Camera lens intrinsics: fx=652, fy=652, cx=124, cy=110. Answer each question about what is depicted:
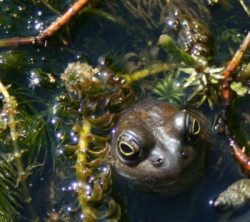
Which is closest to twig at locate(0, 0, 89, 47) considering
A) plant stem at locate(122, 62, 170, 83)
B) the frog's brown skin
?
plant stem at locate(122, 62, 170, 83)

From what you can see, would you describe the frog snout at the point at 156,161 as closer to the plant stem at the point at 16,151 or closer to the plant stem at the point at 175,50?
the plant stem at the point at 175,50

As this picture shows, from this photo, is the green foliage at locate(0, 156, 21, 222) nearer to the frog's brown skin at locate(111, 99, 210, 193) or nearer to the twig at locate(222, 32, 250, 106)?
the frog's brown skin at locate(111, 99, 210, 193)

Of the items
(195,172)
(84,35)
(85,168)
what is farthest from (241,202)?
(84,35)

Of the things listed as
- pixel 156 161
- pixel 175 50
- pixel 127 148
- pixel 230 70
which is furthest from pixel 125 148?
pixel 230 70

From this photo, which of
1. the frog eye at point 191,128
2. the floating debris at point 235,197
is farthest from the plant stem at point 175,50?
the floating debris at point 235,197

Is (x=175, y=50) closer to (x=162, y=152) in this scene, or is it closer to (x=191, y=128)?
(x=191, y=128)

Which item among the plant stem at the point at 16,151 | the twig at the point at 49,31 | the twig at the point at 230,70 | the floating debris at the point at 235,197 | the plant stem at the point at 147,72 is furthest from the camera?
the twig at the point at 49,31
